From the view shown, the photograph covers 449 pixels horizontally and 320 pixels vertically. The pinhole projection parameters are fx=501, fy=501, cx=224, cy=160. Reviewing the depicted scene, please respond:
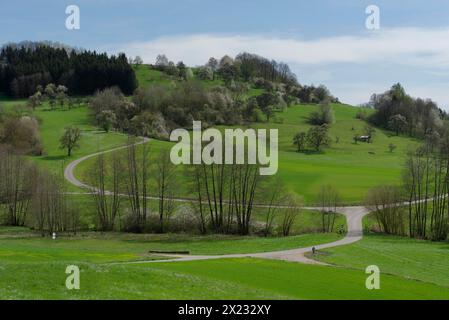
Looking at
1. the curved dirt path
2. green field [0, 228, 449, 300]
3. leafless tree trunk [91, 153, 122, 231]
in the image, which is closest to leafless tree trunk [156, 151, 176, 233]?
the curved dirt path

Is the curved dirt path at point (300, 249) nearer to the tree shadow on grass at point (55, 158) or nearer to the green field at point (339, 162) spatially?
the green field at point (339, 162)

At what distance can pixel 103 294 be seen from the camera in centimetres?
2619

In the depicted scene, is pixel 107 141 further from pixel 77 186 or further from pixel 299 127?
pixel 299 127

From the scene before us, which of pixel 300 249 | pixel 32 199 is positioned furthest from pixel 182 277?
pixel 32 199

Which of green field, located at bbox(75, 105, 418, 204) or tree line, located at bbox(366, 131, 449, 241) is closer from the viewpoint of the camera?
tree line, located at bbox(366, 131, 449, 241)

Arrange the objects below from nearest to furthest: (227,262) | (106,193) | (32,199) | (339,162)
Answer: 1. (227,262)
2. (32,199)
3. (106,193)
4. (339,162)

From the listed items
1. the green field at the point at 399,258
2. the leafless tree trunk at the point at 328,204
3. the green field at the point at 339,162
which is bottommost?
the green field at the point at 399,258

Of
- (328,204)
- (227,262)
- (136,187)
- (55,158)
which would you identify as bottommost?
(227,262)

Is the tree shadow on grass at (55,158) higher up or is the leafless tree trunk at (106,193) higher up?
the tree shadow on grass at (55,158)

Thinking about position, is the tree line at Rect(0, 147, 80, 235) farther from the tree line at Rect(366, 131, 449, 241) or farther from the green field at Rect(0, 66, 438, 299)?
the tree line at Rect(366, 131, 449, 241)

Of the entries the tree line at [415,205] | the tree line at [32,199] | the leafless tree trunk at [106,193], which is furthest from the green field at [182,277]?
the tree line at [415,205]

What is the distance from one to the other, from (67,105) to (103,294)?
16473cm

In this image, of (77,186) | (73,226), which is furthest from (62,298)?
(77,186)

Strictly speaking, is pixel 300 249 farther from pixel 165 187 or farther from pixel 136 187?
pixel 136 187
